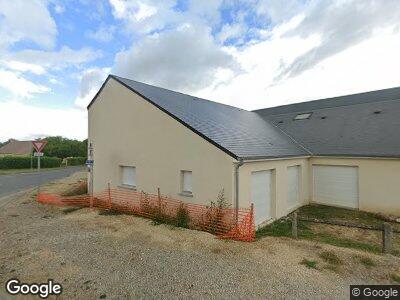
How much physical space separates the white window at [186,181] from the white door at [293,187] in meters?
4.95

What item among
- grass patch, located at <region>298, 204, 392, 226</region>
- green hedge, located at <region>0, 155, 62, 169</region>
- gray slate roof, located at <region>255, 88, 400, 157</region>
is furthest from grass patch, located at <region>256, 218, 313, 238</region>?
green hedge, located at <region>0, 155, 62, 169</region>

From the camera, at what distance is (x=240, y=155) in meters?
8.60

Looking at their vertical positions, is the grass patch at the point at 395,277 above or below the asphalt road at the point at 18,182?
below

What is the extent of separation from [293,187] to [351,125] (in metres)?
5.65

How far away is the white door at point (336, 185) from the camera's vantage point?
12852 millimetres

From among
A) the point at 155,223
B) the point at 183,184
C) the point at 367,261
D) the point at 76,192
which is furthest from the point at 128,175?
→ the point at 367,261

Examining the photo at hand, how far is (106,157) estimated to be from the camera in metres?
13.2

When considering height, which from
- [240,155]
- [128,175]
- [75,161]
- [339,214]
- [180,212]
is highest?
[240,155]

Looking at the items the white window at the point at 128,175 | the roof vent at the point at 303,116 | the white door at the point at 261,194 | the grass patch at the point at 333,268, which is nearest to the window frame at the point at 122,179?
the white window at the point at 128,175

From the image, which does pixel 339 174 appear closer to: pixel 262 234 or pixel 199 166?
pixel 262 234

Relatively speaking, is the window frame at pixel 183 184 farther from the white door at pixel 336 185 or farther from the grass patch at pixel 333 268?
the white door at pixel 336 185

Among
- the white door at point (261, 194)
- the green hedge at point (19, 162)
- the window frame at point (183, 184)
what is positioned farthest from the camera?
the green hedge at point (19, 162)

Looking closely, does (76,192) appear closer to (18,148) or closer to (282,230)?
(282,230)

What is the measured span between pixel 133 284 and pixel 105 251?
2.00 m
